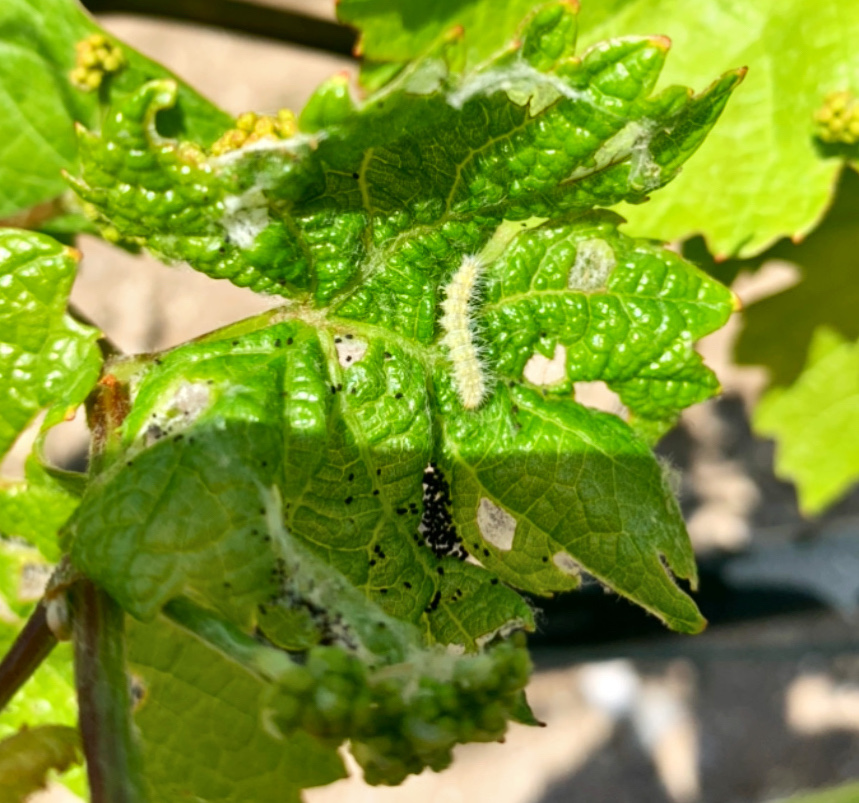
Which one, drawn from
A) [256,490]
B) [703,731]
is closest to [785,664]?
[703,731]

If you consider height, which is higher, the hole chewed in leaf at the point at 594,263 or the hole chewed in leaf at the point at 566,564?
the hole chewed in leaf at the point at 594,263

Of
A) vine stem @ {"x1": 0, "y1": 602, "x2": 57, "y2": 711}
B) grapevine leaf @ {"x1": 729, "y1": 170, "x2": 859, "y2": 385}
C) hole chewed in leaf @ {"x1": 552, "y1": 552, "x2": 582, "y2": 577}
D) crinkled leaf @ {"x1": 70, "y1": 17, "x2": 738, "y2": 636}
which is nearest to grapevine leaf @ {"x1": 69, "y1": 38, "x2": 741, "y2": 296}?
crinkled leaf @ {"x1": 70, "y1": 17, "x2": 738, "y2": 636}

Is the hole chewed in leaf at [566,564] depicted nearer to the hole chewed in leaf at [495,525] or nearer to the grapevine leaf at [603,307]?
the hole chewed in leaf at [495,525]

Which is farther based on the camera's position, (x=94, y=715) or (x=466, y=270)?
(x=466, y=270)

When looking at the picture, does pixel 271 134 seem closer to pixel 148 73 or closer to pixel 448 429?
pixel 448 429

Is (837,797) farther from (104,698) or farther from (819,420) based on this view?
(819,420)

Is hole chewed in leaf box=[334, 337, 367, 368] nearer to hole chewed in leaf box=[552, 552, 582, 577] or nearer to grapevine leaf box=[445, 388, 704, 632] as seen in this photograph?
grapevine leaf box=[445, 388, 704, 632]

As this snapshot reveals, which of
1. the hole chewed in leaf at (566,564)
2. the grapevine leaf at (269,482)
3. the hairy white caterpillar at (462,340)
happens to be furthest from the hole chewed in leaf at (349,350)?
the hole chewed in leaf at (566,564)
